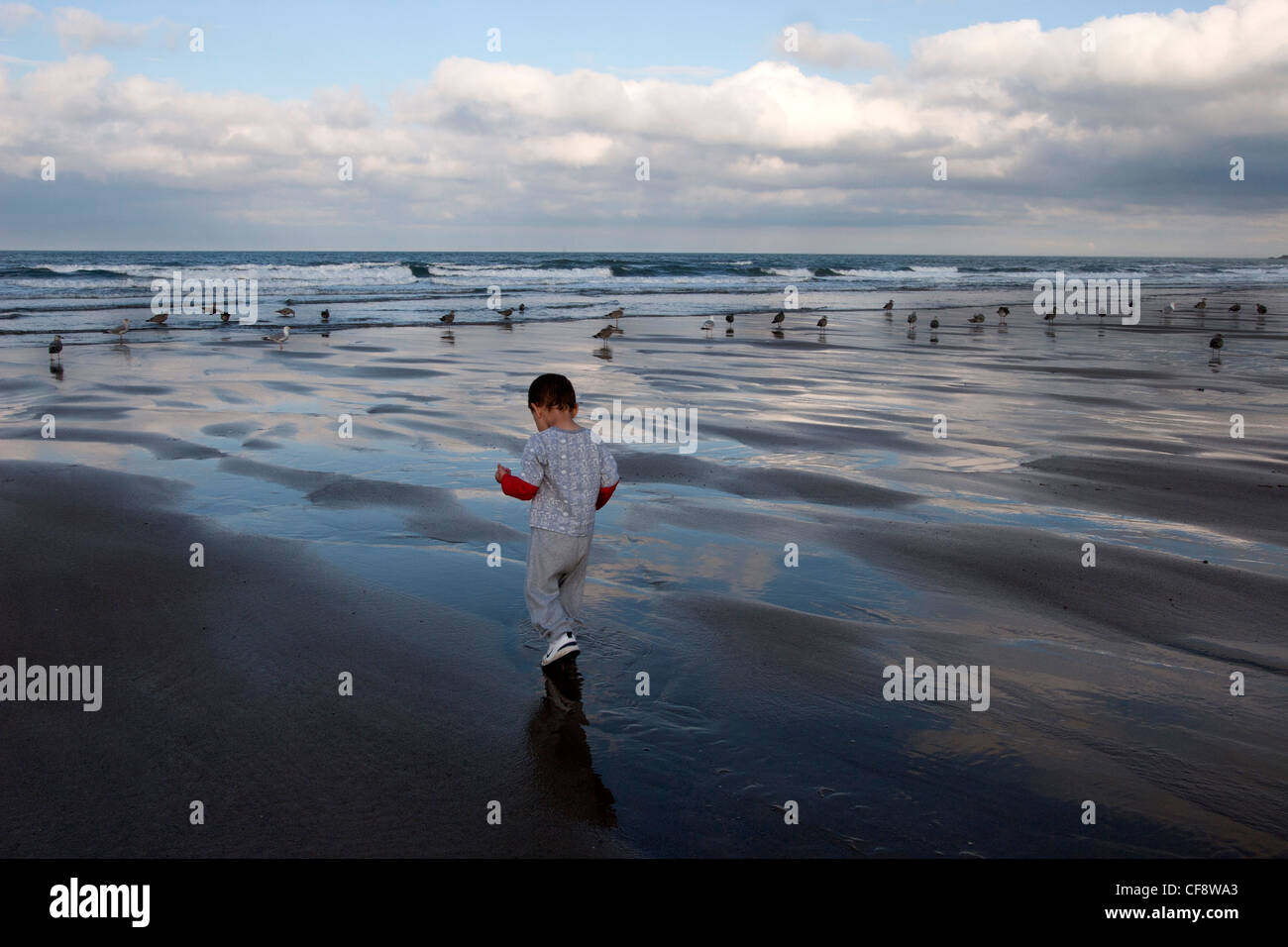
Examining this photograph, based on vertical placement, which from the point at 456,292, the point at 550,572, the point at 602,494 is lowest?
the point at 550,572

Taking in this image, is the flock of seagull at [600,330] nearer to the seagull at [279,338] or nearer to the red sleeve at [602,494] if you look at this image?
the seagull at [279,338]

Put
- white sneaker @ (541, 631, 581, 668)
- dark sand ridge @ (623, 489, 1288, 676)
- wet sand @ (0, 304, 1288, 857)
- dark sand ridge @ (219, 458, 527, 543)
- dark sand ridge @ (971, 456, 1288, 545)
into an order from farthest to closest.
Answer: dark sand ridge @ (971, 456, 1288, 545) → dark sand ridge @ (219, 458, 527, 543) → dark sand ridge @ (623, 489, 1288, 676) → white sneaker @ (541, 631, 581, 668) → wet sand @ (0, 304, 1288, 857)

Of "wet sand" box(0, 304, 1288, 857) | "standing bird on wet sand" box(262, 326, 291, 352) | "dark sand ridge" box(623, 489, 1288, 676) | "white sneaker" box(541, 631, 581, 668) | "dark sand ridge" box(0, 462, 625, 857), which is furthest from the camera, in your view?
"standing bird on wet sand" box(262, 326, 291, 352)

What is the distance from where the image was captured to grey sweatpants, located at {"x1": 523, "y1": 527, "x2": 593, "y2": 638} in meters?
4.68

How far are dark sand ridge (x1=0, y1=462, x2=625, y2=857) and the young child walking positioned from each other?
0.39 metres

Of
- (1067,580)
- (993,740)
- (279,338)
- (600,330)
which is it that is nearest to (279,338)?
(279,338)

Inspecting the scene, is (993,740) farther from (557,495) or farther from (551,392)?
(551,392)

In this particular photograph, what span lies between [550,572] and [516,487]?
0.52m

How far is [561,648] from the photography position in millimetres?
4613

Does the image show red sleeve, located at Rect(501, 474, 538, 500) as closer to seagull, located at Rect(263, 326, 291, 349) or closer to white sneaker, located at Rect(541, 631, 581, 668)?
white sneaker, located at Rect(541, 631, 581, 668)

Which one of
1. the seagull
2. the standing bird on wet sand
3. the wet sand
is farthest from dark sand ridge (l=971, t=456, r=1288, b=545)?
the seagull

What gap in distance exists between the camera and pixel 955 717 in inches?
169

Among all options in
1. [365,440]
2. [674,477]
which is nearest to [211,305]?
[365,440]

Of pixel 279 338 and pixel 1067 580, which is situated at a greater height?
pixel 279 338
